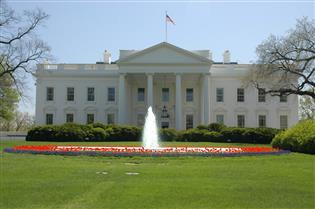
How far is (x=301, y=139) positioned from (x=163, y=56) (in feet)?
116

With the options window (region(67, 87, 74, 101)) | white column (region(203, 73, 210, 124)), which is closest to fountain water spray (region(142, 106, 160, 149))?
white column (region(203, 73, 210, 124))

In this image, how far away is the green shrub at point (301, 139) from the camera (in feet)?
70.0

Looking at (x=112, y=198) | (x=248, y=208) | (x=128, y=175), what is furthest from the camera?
(x=128, y=175)

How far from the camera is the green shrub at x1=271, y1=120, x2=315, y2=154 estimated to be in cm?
2133

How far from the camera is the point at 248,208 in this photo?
8.82m

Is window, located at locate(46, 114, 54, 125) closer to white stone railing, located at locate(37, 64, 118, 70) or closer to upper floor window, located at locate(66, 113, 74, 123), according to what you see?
upper floor window, located at locate(66, 113, 74, 123)

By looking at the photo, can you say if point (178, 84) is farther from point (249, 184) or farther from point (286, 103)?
point (249, 184)

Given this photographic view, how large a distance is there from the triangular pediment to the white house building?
1956mm

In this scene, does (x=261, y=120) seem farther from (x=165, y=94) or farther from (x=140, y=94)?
(x=140, y=94)

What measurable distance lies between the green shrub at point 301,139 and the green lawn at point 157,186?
5659 mm

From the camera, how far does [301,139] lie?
22094 mm

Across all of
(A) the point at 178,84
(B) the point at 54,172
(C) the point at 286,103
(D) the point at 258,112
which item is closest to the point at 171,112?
(A) the point at 178,84

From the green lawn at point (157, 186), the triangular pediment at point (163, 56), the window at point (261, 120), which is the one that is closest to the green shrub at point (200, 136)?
the triangular pediment at point (163, 56)

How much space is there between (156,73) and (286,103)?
17956mm
